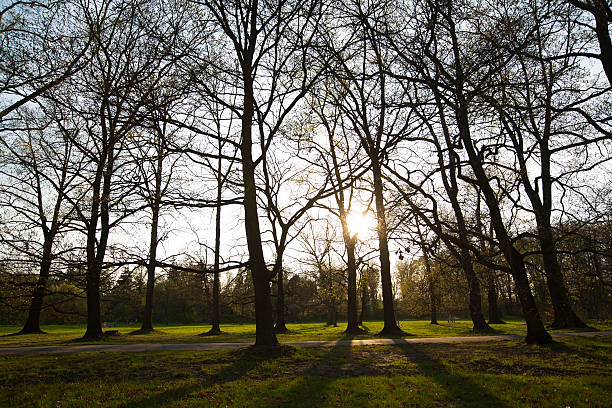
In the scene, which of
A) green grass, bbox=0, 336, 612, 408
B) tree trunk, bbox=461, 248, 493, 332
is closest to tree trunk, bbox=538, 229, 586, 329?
tree trunk, bbox=461, 248, 493, 332

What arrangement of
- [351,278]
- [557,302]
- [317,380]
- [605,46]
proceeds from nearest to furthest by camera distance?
[317,380] → [605,46] → [557,302] → [351,278]

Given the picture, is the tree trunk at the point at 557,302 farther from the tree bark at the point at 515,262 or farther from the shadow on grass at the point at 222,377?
the shadow on grass at the point at 222,377

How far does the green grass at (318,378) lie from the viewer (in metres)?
6.03

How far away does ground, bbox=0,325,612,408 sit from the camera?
19.8ft

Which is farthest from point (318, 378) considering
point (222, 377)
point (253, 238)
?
point (253, 238)

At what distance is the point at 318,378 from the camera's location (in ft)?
25.5

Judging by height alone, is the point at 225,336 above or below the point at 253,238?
below

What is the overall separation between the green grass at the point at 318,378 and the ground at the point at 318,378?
0.06 feet

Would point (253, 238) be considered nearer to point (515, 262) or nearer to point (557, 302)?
point (515, 262)

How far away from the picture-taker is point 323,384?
718 centimetres

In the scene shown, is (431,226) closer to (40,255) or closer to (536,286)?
(40,255)

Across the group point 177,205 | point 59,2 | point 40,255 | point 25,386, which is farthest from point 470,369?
point 59,2

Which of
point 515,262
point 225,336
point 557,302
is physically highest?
point 515,262

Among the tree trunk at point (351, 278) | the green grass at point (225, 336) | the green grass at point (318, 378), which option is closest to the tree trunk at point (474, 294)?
the green grass at point (225, 336)
